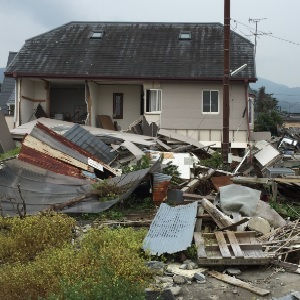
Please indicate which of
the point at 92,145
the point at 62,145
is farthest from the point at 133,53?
the point at 62,145

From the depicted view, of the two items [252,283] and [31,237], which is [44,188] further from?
[252,283]

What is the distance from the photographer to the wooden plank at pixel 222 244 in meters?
7.61

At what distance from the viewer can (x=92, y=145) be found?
14.6 m

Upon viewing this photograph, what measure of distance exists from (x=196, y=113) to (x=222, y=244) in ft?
47.6

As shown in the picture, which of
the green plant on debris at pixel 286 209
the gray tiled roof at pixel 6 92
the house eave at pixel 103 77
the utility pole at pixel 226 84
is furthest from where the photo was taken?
the gray tiled roof at pixel 6 92

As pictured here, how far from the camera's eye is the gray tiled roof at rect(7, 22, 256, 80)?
2236 cm

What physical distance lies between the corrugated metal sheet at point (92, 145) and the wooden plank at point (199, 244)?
6.22m

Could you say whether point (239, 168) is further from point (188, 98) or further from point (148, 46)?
point (148, 46)

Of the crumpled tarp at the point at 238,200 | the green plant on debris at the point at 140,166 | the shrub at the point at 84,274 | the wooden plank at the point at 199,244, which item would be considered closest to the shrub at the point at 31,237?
the shrub at the point at 84,274

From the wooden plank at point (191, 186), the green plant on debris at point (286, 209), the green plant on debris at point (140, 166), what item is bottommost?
the green plant on debris at point (286, 209)

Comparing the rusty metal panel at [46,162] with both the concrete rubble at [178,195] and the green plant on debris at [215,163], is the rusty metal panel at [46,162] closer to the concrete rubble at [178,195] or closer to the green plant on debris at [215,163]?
the concrete rubble at [178,195]

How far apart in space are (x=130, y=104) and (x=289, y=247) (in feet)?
54.9

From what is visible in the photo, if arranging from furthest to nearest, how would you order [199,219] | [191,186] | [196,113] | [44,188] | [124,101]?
[124,101], [196,113], [191,186], [44,188], [199,219]

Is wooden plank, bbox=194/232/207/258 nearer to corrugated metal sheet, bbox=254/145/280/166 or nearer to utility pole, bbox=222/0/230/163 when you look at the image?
utility pole, bbox=222/0/230/163
